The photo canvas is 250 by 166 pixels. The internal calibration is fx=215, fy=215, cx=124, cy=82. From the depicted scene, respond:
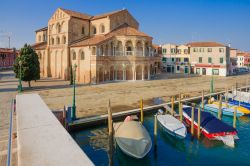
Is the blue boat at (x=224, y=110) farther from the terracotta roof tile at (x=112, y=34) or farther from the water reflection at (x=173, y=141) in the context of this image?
the terracotta roof tile at (x=112, y=34)

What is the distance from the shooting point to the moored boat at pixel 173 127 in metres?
16.2

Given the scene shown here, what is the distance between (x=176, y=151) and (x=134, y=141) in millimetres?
3675

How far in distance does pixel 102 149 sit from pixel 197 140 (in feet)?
23.8

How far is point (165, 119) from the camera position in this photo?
18234mm

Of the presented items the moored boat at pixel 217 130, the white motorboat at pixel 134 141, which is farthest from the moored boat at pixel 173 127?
the white motorboat at pixel 134 141

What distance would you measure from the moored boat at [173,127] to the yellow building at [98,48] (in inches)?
954

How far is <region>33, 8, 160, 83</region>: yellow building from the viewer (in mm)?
41375

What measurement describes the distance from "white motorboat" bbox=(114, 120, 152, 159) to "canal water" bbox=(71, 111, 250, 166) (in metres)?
0.70

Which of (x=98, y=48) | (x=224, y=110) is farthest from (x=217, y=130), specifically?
(x=98, y=48)

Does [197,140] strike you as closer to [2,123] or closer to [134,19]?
[2,123]

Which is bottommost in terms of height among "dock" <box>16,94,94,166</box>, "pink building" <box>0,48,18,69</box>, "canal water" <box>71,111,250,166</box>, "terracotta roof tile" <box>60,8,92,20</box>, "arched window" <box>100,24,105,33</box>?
"canal water" <box>71,111,250,166</box>

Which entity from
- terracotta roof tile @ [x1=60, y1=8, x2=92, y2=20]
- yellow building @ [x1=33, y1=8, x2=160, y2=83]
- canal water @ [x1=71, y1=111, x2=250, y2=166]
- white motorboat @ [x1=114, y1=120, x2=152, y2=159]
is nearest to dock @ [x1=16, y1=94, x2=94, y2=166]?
canal water @ [x1=71, y1=111, x2=250, y2=166]

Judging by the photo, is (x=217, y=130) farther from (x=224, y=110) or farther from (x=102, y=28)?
(x=102, y=28)

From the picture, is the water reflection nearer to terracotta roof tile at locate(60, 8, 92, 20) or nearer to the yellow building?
the yellow building
